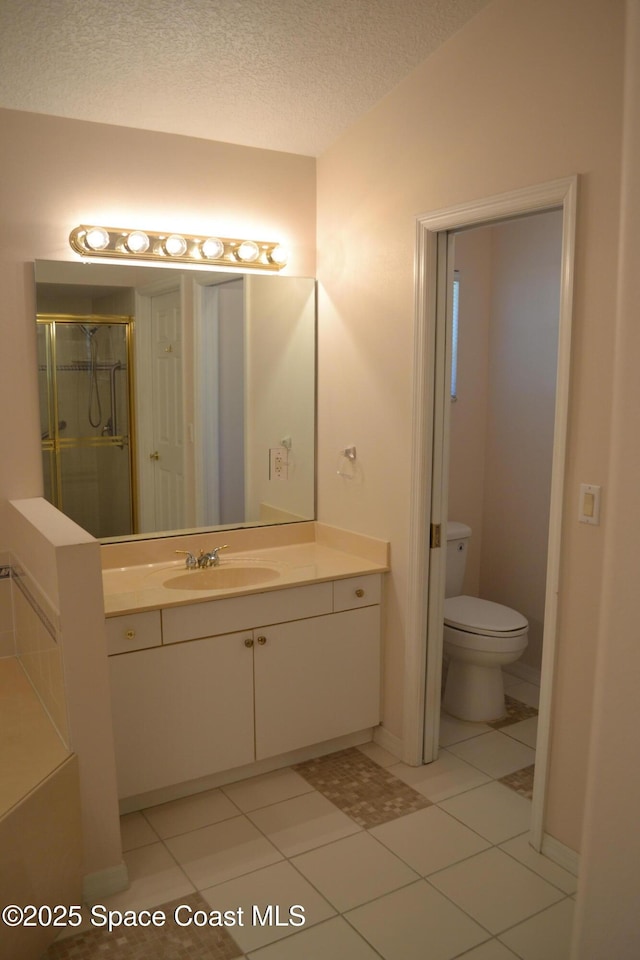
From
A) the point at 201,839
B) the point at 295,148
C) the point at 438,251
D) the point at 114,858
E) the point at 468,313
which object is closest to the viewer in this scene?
the point at 114,858

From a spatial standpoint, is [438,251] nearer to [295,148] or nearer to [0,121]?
[295,148]

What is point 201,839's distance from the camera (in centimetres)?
241

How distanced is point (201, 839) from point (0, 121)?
245 cm

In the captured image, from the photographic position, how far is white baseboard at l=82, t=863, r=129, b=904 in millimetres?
2102

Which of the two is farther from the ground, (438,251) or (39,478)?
(438,251)

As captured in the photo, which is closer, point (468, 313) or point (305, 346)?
point (305, 346)

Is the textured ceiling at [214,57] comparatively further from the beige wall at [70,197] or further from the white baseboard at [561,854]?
the white baseboard at [561,854]

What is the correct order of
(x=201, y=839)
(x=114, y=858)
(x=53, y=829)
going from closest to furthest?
(x=53, y=829)
(x=114, y=858)
(x=201, y=839)

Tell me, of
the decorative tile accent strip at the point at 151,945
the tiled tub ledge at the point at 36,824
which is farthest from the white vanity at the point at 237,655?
the decorative tile accent strip at the point at 151,945

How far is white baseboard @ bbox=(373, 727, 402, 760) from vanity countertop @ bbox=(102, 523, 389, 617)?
0.66 meters

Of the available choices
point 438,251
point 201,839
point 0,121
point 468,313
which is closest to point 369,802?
point 201,839

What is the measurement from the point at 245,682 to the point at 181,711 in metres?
0.24

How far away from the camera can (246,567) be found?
295 centimetres

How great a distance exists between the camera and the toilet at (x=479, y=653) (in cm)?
310
